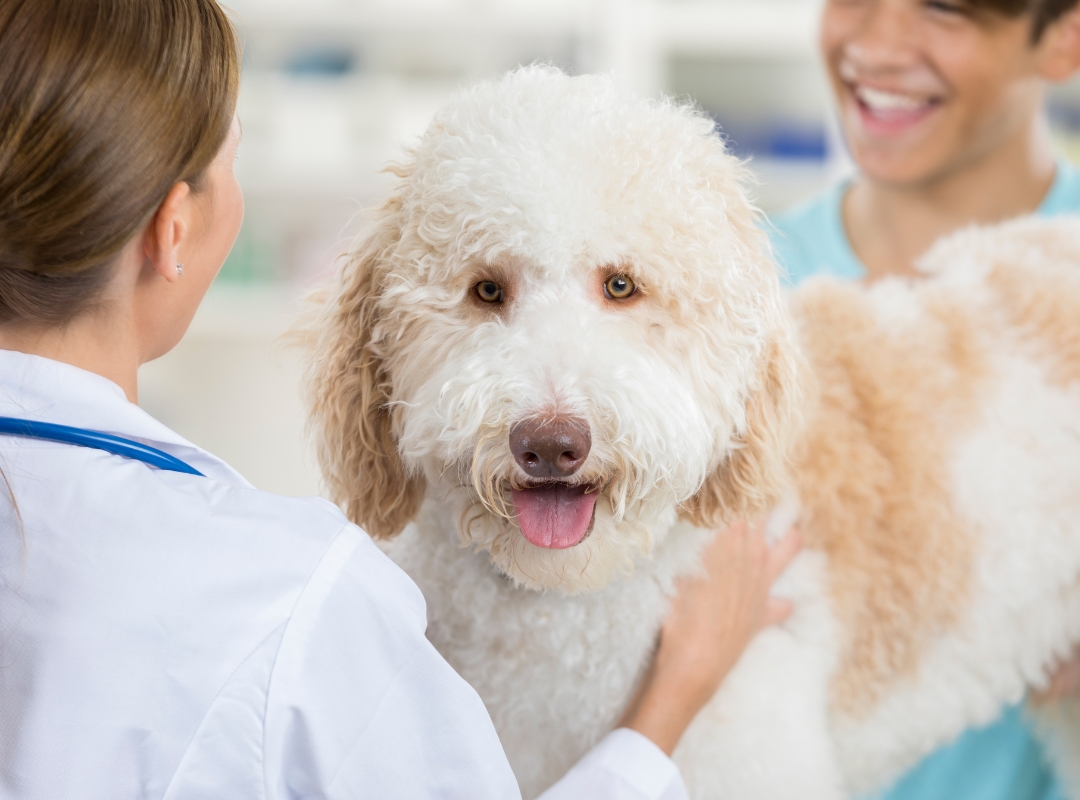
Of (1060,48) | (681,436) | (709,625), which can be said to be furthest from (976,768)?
(1060,48)

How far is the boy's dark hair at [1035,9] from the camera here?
1.38m

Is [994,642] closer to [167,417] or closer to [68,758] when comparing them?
[68,758]

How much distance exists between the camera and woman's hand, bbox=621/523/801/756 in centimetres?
90

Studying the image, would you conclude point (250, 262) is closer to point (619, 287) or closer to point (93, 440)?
point (619, 287)

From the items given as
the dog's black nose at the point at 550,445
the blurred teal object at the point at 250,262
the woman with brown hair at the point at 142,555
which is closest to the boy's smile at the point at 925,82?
the dog's black nose at the point at 550,445

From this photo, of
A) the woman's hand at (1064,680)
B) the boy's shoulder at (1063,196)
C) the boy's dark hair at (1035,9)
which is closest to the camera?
the woman's hand at (1064,680)

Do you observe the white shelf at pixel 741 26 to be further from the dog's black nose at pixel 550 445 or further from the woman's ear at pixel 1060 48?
the dog's black nose at pixel 550 445

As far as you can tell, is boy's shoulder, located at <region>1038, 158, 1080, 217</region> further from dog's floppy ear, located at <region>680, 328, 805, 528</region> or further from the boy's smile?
dog's floppy ear, located at <region>680, 328, 805, 528</region>

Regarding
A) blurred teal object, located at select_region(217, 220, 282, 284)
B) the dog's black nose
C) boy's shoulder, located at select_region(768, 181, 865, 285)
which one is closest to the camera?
the dog's black nose

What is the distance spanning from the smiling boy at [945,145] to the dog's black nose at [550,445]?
24.3 inches

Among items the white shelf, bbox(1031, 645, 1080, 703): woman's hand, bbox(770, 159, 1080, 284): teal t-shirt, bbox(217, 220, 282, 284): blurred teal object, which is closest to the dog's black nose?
bbox(1031, 645, 1080, 703): woman's hand

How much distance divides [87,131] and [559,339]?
0.40 metres

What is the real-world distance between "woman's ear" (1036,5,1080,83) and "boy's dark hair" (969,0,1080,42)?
0.4 inches

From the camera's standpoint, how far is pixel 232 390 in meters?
3.40
